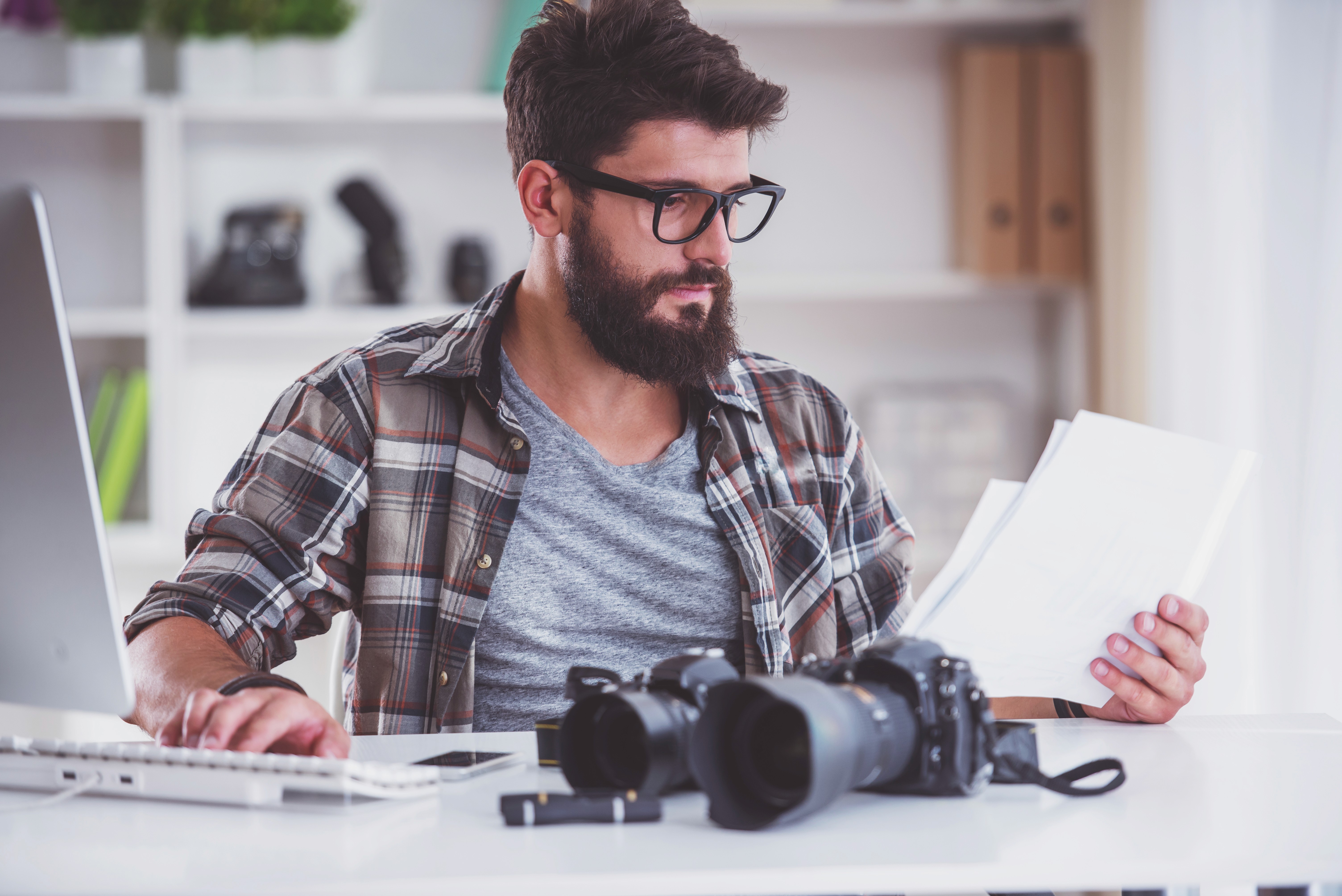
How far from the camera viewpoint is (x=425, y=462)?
50.9 inches

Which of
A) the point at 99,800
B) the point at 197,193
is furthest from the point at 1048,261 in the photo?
the point at 99,800

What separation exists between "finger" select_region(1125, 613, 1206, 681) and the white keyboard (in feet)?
1.79

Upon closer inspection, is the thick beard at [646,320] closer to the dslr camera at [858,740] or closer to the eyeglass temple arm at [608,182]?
the eyeglass temple arm at [608,182]

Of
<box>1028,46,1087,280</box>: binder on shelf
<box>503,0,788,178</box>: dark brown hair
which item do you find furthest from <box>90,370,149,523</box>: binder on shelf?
<box>1028,46,1087,280</box>: binder on shelf

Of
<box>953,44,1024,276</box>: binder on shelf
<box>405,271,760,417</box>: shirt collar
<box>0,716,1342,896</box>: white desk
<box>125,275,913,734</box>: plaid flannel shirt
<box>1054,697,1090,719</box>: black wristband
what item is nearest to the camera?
<box>0,716,1342,896</box>: white desk

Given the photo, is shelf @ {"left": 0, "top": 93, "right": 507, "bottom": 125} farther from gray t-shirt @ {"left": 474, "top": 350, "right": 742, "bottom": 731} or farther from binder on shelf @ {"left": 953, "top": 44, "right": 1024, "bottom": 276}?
gray t-shirt @ {"left": 474, "top": 350, "right": 742, "bottom": 731}

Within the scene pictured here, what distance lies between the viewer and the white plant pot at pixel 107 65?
2.38 metres

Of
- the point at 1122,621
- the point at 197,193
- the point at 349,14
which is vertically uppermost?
the point at 349,14

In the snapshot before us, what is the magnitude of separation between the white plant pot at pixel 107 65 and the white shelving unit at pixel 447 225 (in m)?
0.07

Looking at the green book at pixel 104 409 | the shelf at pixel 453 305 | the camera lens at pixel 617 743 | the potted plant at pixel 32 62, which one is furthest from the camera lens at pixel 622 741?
the potted plant at pixel 32 62

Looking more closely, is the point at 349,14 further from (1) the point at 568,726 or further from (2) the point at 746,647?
(1) the point at 568,726

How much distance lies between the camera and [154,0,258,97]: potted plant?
2.36 m

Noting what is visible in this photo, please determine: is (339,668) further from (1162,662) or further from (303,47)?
(303,47)

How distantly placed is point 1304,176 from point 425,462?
50.1 inches
